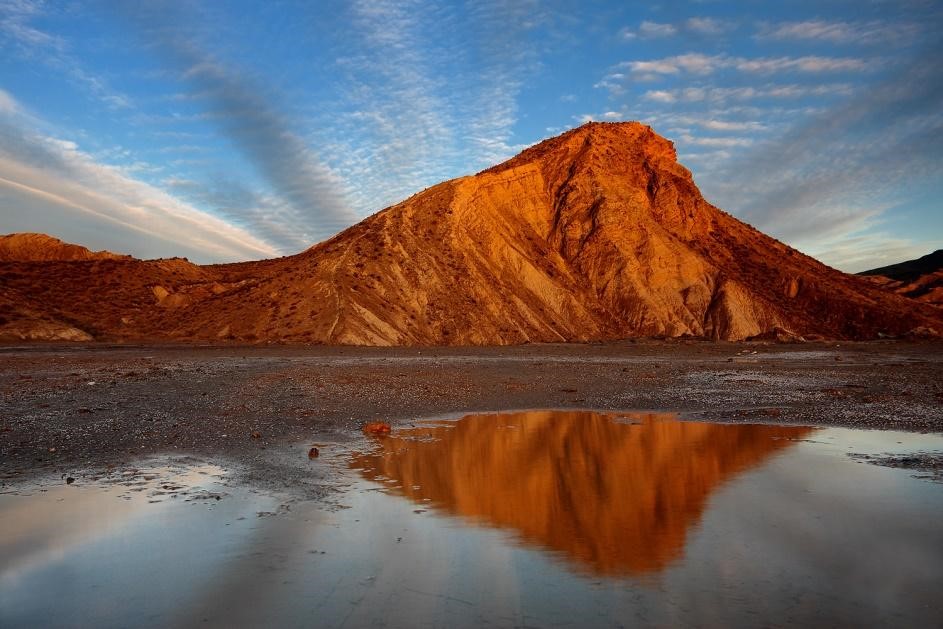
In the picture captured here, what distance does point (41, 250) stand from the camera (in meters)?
89.9

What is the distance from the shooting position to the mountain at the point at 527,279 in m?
53.4

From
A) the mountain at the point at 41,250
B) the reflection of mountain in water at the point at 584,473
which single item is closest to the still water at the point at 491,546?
the reflection of mountain in water at the point at 584,473

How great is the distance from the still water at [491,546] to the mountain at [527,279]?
123 ft

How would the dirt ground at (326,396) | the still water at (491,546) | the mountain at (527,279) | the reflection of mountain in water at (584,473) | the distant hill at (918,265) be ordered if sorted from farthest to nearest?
the distant hill at (918,265)
the mountain at (527,279)
the dirt ground at (326,396)
the reflection of mountain in water at (584,473)
the still water at (491,546)

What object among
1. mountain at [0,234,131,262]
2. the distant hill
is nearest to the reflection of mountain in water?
mountain at [0,234,131,262]

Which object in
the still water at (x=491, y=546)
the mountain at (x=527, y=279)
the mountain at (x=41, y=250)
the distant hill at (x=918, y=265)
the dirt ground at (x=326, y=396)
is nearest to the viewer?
the still water at (x=491, y=546)

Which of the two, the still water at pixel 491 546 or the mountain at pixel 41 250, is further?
the mountain at pixel 41 250

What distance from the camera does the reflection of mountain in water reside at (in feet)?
24.7

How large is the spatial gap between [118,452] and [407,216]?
53570 millimetres

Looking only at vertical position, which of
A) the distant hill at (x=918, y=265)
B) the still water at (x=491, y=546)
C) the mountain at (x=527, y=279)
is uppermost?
the distant hill at (x=918, y=265)

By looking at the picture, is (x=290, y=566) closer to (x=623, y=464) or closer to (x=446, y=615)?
(x=446, y=615)

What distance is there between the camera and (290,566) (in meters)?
6.49

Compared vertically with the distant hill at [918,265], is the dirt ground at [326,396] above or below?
below

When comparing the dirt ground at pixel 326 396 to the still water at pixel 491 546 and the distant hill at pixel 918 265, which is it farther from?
the distant hill at pixel 918 265
